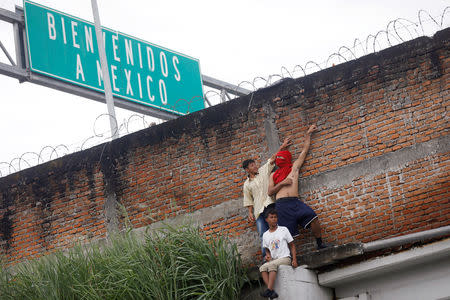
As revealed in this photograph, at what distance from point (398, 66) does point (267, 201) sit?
2.56 meters

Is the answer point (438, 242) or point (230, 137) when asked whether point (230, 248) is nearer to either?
point (230, 137)

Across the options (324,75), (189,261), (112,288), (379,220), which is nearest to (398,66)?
(324,75)

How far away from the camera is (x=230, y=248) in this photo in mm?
8398

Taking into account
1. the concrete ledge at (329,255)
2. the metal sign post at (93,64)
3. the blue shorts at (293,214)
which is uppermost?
the metal sign post at (93,64)

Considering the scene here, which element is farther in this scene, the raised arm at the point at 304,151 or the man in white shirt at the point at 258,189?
the raised arm at the point at 304,151

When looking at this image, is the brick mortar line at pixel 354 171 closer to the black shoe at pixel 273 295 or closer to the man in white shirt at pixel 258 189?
the man in white shirt at pixel 258 189

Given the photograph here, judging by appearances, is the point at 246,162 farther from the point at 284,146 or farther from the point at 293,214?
the point at 293,214

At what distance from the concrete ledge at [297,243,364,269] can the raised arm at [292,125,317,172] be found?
137cm

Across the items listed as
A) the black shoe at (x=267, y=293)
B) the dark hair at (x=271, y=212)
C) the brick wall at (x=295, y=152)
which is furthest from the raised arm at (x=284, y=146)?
the black shoe at (x=267, y=293)

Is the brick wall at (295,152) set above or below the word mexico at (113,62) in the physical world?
below

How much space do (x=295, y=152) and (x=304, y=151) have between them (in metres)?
0.18

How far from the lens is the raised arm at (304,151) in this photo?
8773 millimetres

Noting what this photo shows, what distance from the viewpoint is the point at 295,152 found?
895 centimetres

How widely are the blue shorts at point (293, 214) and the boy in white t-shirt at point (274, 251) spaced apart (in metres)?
0.35
